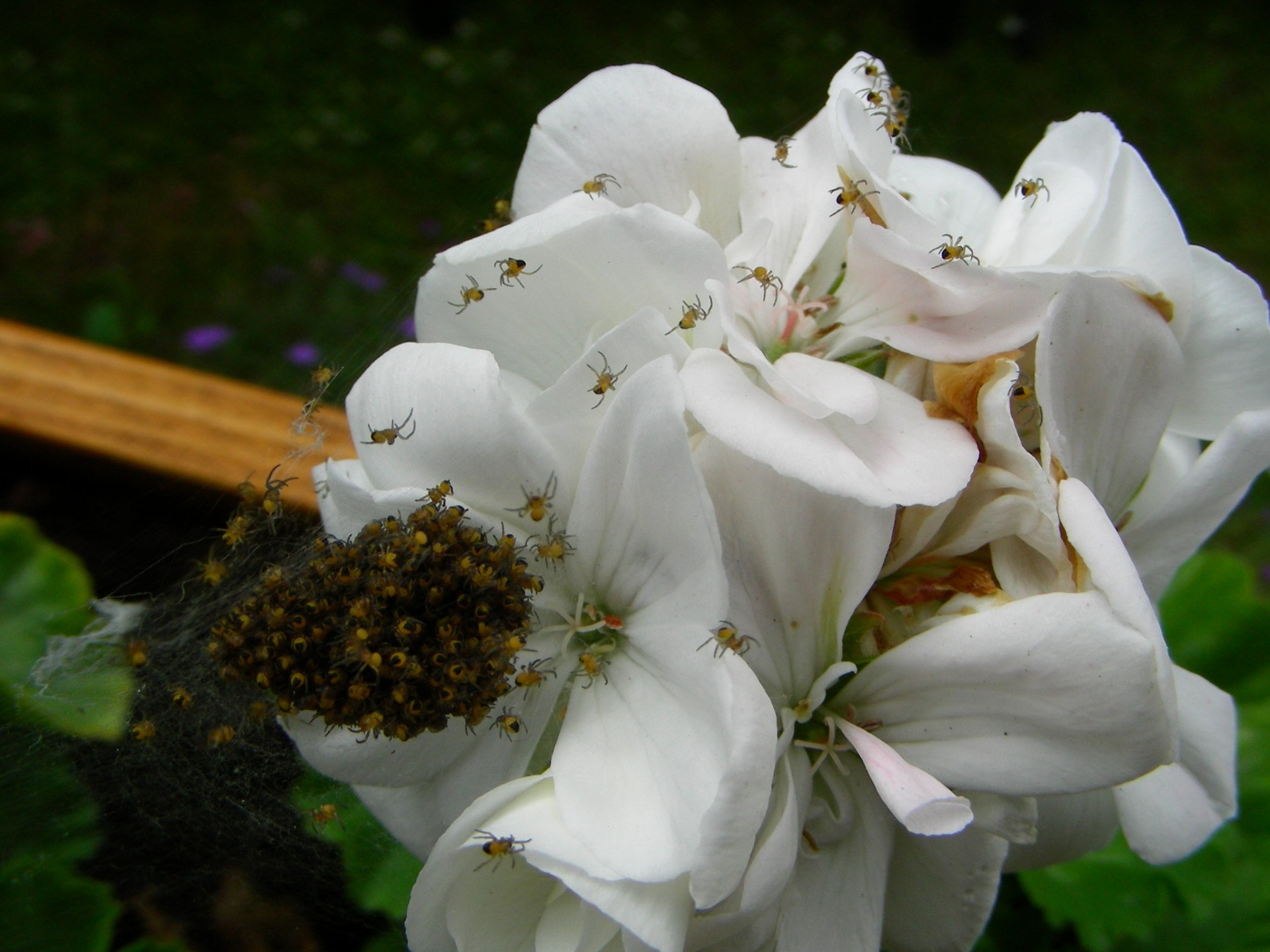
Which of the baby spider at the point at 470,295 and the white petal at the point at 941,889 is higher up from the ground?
the baby spider at the point at 470,295

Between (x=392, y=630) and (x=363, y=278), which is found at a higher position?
(x=392, y=630)

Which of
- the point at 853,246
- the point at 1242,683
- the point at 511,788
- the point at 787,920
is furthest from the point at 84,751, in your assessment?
the point at 1242,683

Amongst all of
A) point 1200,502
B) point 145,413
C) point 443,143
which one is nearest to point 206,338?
point 443,143

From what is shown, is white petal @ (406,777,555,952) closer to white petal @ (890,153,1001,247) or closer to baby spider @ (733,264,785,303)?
baby spider @ (733,264,785,303)

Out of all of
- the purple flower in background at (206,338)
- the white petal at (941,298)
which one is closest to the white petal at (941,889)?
the white petal at (941,298)

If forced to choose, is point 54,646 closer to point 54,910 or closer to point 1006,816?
point 54,910

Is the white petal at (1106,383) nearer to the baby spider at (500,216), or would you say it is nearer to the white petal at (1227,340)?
the white petal at (1227,340)

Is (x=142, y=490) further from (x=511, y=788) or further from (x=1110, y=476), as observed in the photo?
(x=1110, y=476)
